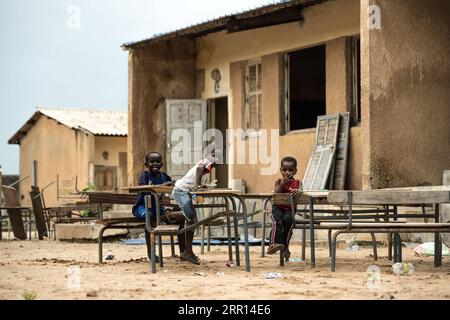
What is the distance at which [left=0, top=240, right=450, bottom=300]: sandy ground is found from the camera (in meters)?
6.57

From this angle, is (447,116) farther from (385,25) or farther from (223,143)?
(223,143)

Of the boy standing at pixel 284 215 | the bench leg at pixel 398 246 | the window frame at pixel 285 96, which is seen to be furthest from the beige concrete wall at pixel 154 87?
the bench leg at pixel 398 246

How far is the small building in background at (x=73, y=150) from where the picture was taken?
99.6 feet

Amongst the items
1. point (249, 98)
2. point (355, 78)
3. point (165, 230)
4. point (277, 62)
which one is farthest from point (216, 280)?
point (249, 98)

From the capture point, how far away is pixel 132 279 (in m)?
7.94

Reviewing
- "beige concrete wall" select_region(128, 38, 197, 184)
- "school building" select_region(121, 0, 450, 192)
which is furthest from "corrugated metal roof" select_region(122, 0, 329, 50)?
"beige concrete wall" select_region(128, 38, 197, 184)

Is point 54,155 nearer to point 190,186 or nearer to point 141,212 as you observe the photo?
point 141,212

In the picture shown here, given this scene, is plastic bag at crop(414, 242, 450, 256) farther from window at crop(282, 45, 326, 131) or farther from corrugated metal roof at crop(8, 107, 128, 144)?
corrugated metal roof at crop(8, 107, 128, 144)

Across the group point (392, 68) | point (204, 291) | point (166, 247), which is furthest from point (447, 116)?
point (204, 291)

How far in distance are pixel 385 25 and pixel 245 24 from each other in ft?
15.3

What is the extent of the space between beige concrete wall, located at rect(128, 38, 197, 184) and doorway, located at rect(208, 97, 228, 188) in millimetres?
546

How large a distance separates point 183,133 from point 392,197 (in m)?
11.0

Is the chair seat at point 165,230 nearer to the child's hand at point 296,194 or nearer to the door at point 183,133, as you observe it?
the child's hand at point 296,194

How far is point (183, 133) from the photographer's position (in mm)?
18734
